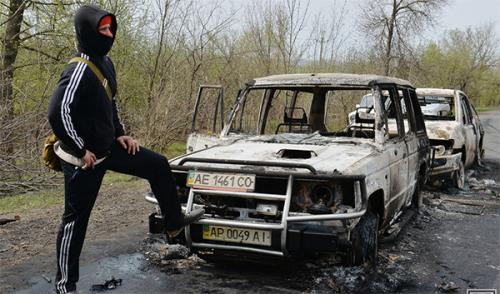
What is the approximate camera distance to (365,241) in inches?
162

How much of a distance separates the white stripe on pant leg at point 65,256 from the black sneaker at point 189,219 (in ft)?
2.36

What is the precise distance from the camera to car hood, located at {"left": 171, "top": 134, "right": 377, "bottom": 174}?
3977 mm

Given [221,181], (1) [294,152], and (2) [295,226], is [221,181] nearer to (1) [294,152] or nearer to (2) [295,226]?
(2) [295,226]

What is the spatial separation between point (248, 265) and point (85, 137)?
2137mm

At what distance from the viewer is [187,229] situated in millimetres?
3912

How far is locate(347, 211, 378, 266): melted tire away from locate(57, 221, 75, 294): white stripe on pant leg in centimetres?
210

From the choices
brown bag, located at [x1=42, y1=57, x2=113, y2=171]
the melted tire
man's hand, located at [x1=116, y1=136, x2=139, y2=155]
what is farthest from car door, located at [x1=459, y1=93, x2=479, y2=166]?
brown bag, located at [x1=42, y1=57, x2=113, y2=171]

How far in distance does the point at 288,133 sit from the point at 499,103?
68.9m

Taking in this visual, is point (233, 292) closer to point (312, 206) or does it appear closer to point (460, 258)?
point (312, 206)

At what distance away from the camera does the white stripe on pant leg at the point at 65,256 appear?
126 inches

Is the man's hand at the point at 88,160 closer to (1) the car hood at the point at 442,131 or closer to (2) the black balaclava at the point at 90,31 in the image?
(2) the black balaclava at the point at 90,31

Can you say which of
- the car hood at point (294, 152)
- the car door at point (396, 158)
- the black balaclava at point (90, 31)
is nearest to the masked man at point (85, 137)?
the black balaclava at point (90, 31)

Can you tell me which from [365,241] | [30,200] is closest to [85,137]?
[365,241]

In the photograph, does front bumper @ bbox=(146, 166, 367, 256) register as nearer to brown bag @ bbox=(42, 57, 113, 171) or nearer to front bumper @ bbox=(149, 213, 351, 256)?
front bumper @ bbox=(149, 213, 351, 256)
